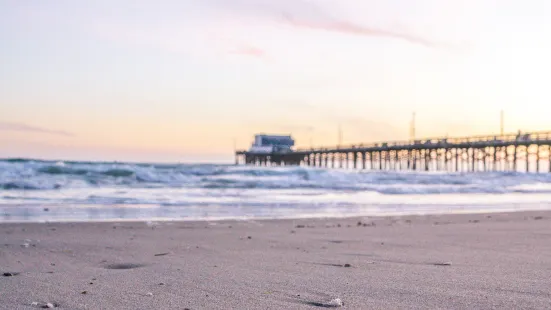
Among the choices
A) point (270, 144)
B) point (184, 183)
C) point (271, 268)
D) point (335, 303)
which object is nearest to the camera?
point (335, 303)

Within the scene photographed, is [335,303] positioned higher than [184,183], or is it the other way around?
[335,303]

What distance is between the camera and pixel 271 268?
14.2 feet

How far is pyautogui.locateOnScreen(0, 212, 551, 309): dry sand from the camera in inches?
124

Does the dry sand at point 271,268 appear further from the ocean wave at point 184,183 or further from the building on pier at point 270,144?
the building on pier at point 270,144

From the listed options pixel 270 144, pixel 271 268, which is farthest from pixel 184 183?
pixel 270 144

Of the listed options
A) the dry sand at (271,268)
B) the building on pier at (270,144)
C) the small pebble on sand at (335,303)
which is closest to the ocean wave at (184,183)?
the dry sand at (271,268)

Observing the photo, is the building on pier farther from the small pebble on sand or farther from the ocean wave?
the small pebble on sand

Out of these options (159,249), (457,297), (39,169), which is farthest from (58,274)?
(39,169)

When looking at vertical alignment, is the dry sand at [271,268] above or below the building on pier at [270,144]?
below

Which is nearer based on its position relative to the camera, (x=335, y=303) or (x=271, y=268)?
(x=335, y=303)

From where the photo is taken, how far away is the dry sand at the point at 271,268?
3154 mm

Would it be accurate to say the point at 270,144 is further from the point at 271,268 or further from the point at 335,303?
the point at 335,303

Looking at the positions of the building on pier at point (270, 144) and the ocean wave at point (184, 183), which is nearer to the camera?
the ocean wave at point (184, 183)

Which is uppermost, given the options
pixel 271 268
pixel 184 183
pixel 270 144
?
pixel 270 144
